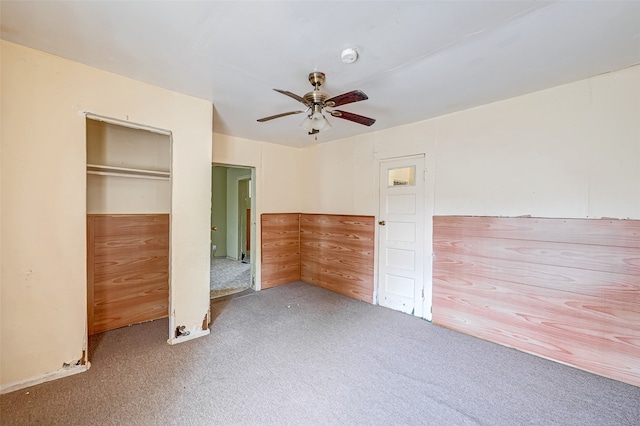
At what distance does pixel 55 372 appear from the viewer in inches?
77.7

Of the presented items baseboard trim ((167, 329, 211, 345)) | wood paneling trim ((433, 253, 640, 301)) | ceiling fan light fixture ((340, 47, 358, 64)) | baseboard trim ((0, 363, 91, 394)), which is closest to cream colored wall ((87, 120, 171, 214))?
baseboard trim ((167, 329, 211, 345))

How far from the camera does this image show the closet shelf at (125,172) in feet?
8.40

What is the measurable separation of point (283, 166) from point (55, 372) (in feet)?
11.7

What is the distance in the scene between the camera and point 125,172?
2781 millimetres

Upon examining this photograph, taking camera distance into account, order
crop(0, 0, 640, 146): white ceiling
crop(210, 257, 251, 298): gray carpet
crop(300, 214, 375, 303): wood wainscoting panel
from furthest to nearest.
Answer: crop(210, 257, 251, 298): gray carpet → crop(300, 214, 375, 303): wood wainscoting panel → crop(0, 0, 640, 146): white ceiling

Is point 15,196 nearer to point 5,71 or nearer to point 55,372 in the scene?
point 5,71

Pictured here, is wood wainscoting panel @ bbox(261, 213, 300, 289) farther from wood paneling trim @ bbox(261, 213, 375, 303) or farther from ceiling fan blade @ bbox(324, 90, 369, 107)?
ceiling fan blade @ bbox(324, 90, 369, 107)

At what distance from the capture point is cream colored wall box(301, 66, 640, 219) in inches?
80.7

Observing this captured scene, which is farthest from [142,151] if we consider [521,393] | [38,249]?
[521,393]

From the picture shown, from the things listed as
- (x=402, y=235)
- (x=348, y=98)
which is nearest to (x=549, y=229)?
(x=402, y=235)

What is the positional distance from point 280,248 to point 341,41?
11.2 feet

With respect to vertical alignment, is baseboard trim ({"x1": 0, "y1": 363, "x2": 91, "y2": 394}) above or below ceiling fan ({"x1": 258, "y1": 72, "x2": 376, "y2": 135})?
below

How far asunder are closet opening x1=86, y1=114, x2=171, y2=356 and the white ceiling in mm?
983

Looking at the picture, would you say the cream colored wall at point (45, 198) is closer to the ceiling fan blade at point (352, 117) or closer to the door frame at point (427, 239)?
the ceiling fan blade at point (352, 117)
